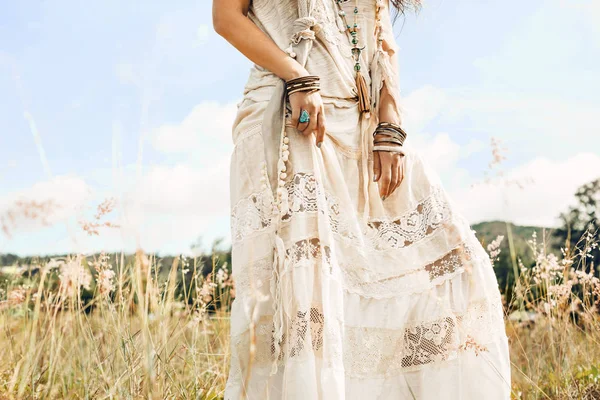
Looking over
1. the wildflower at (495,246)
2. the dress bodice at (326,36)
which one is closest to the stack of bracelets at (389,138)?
the dress bodice at (326,36)

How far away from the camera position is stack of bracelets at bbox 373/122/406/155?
1906mm

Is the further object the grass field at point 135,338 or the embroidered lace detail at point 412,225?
the grass field at point 135,338

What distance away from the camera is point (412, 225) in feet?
6.20

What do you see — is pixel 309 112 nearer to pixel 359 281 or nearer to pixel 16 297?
pixel 359 281

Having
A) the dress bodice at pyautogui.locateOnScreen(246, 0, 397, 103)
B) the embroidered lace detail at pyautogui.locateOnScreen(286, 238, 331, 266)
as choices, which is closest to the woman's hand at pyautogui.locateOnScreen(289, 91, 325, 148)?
the dress bodice at pyautogui.locateOnScreen(246, 0, 397, 103)

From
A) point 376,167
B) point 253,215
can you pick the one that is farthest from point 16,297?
point 376,167

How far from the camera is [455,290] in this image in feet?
5.97

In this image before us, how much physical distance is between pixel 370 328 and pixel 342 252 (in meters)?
0.25

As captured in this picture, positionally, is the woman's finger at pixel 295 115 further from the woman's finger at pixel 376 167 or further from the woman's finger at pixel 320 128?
the woman's finger at pixel 376 167

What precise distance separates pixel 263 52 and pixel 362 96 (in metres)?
0.38

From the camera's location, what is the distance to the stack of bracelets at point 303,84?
1.80 metres

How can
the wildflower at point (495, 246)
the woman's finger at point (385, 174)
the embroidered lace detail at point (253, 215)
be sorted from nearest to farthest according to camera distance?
the embroidered lace detail at point (253, 215) < the woman's finger at point (385, 174) < the wildflower at point (495, 246)

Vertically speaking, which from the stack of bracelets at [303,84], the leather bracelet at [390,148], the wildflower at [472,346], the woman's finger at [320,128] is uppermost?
the stack of bracelets at [303,84]

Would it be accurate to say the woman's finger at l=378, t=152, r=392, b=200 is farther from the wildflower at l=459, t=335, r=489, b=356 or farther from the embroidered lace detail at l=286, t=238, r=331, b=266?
the wildflower at l=459, t=335, r=489, b=356
